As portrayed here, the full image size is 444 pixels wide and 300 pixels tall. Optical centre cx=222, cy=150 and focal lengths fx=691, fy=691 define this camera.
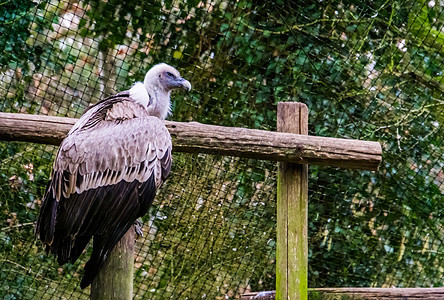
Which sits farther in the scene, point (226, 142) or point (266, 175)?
point (266, 175)

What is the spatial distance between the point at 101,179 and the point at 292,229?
739 mm

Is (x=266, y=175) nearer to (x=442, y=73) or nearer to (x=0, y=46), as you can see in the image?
(x=442, y=73)

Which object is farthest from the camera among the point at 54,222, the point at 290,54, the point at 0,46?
the point at 290,54

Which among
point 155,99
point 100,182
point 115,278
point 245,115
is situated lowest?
point 115,278

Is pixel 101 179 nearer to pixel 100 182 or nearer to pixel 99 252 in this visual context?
pixel 100 182

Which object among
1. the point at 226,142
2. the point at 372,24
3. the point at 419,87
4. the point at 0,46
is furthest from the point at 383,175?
the point at 0,46

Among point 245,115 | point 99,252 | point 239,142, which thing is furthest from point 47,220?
point 245,115

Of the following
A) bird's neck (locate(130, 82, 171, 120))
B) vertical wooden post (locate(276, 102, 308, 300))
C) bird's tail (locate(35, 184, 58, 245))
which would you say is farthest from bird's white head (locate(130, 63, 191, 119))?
bird's tail (locate(35, 184, 58, 245))

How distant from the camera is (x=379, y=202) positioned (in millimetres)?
3809

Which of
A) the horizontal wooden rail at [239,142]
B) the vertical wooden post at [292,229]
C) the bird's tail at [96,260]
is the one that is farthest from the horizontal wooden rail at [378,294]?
the bird's tail at [96,260]

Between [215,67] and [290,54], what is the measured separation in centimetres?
41

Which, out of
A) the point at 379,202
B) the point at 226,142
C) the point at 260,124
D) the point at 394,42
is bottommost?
the point at 226,142

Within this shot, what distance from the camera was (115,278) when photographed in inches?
82.9

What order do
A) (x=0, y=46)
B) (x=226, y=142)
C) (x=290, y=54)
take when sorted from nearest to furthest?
(x=226, y=142) → (x=0, y=46) → (x=290, y=54)
